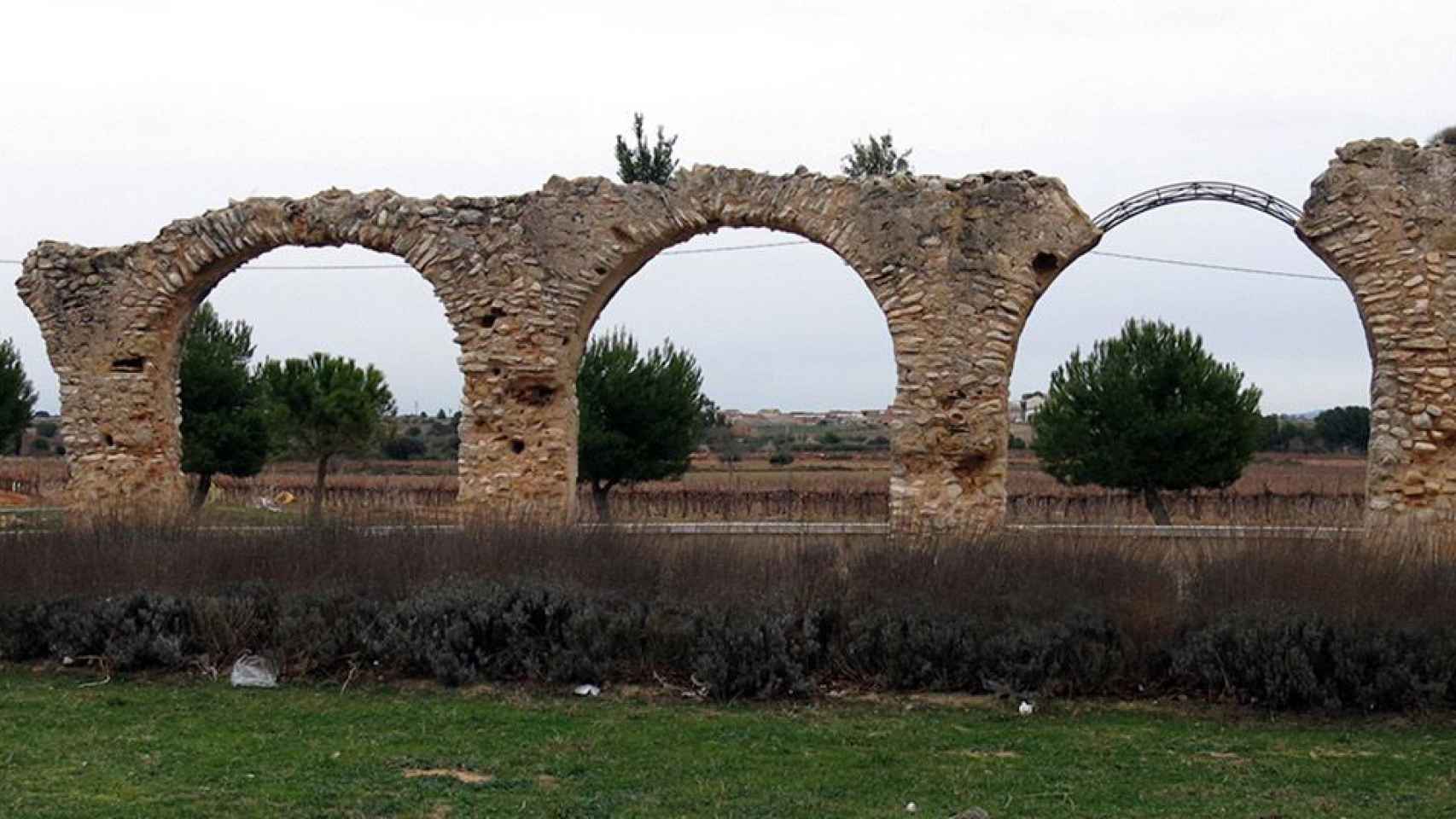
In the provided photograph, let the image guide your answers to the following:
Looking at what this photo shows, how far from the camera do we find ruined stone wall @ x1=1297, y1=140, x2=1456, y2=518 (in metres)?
11.3

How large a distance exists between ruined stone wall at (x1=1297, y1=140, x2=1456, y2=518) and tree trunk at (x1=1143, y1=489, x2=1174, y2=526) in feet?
27.2

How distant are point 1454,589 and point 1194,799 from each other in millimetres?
3163

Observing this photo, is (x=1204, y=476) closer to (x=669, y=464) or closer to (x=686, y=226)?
(x=669, y=464)

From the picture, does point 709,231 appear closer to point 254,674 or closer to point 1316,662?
point 254,674

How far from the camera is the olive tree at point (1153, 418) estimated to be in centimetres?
2328

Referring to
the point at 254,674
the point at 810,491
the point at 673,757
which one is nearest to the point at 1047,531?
the point at 673,757

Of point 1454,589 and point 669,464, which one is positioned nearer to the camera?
point 1454,589

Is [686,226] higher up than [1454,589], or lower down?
higher up

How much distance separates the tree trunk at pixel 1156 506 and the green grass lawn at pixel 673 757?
12982 millimetres

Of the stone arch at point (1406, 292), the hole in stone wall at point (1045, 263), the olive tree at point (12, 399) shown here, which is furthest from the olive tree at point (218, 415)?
the stone arch at point (1406, 292)

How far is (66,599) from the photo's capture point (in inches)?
365

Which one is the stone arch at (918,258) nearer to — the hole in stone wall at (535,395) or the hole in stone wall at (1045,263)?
the hole in stone wall at (1045,263)

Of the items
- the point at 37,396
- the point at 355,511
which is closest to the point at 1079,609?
the point at 355,511

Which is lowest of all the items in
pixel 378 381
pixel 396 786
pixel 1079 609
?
pixel 396 786
